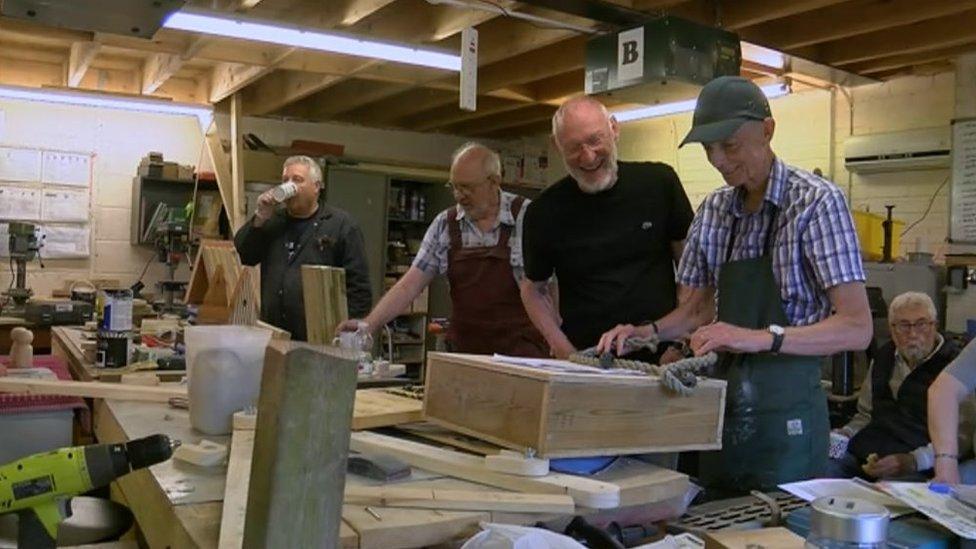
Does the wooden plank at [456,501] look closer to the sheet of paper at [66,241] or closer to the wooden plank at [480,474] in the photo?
the wooden plank at [480,474]

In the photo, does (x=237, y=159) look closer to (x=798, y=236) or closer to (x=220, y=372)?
(x=220, y=372)

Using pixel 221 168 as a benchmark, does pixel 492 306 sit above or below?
below

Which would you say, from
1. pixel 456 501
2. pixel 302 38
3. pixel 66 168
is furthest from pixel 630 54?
pixel 66 168

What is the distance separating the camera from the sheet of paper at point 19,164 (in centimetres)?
635

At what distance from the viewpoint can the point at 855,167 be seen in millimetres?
5523

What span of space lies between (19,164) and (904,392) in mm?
6016

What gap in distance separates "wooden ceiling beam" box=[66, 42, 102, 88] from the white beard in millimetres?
3911

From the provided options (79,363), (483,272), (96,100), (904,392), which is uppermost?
(96,100)

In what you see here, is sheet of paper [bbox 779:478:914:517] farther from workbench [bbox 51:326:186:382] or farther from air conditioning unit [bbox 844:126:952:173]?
air conditioning unit [bbox 844:126:952:173]

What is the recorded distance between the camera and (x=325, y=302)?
7.97 feet

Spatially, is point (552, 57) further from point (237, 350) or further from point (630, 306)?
point (237, 350)

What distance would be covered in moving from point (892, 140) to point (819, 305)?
159 inches

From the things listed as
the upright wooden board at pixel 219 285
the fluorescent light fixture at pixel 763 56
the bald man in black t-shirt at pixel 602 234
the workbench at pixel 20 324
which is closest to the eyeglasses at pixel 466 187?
the bald man in black t-shirt at pixel 602 234

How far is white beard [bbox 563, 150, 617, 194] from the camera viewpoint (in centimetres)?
243
